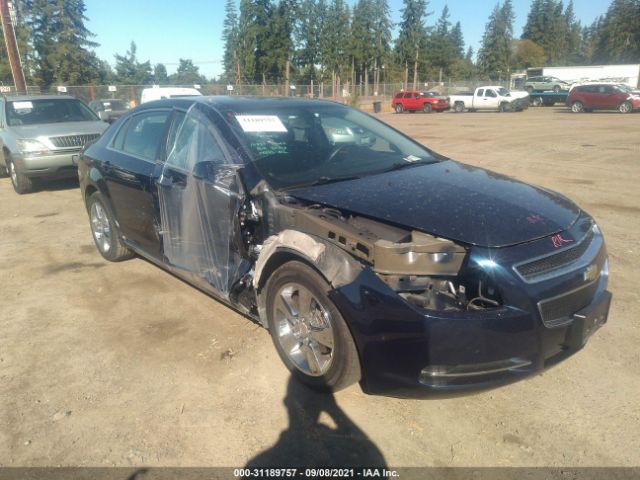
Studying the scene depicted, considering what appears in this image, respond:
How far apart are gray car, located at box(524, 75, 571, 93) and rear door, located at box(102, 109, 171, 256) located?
41.8 metres

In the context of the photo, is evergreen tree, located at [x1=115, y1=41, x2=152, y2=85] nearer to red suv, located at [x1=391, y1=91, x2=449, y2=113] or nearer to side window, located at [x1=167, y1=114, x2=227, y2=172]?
red suv, located at [x1=391, y1=91, x2=449, y2=113]

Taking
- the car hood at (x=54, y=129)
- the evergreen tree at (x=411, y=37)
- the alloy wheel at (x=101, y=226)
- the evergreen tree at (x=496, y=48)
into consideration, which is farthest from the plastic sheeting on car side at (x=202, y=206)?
the evergreen tree at (x=496, y=48)

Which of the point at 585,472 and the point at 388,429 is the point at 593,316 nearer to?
the point at 585,472

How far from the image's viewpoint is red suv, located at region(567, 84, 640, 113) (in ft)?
87.2

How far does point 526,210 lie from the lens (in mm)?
2734

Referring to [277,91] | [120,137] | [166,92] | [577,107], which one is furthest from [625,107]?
[120,137]

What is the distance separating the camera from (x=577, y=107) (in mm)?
28656

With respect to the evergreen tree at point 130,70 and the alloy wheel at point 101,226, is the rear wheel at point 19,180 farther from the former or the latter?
the evergreen tree at point 130,70

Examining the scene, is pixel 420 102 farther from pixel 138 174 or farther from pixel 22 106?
pixel 138 174

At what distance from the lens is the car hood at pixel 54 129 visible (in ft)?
28.1

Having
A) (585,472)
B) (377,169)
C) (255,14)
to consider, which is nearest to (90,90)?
(377,169)

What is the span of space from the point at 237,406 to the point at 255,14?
64931 mm

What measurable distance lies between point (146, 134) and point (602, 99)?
30136 millimetres

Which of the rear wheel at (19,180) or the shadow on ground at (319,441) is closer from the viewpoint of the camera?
the shadow on ground at (319,441)
